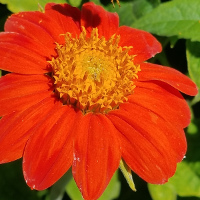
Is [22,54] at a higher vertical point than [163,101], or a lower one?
higher

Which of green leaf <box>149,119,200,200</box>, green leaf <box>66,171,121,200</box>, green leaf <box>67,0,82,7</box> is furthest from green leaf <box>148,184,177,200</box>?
green leaf <box>67,0,82,7</box>

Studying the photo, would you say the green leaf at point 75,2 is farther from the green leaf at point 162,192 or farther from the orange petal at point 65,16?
the green leaf at point 162,192

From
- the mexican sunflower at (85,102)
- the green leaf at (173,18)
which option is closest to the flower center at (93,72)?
the mexican sunflower at (85,102)

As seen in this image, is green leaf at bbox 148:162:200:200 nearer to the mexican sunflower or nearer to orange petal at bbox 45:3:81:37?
the mexican sunflower

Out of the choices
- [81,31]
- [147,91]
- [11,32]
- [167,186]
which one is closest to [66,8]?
[81,31]

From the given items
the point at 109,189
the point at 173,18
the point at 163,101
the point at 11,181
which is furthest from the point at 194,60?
the point at 11,181

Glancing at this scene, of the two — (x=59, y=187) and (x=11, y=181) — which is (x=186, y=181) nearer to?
(x=59, y=187)
